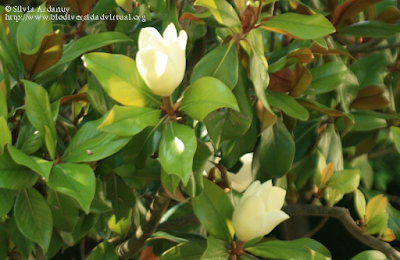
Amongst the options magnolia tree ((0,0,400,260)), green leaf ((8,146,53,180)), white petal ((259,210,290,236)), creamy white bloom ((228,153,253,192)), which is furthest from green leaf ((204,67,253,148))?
creamy white bloom ((228,153,253,192))

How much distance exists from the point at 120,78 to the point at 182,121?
0.36ft

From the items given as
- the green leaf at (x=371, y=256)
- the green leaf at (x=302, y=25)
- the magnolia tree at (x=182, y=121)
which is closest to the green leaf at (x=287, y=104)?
the magnolia tree at (x=182, y=121)

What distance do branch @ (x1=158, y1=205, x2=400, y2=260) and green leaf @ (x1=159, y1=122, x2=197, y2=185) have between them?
1.19 ft

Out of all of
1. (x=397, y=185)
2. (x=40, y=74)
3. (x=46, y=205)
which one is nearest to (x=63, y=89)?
(x=40, y=74)

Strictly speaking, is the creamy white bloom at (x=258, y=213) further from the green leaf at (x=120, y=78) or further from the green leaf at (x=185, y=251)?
the green leaf at (x=120, y=78)

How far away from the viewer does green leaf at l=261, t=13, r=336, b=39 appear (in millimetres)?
753

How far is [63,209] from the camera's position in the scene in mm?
818

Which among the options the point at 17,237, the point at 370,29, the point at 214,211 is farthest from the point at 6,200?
the point at 370,29

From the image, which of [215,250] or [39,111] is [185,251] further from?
[39,111]

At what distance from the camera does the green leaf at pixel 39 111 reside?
2.40 ft

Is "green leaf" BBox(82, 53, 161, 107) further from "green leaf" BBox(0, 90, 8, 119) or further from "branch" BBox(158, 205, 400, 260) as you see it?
"branch" BBox(158, 205, 400, 260)

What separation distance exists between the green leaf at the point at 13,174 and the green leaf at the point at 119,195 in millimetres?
257

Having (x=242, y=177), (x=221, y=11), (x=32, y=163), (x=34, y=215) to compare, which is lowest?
(x=242, y=177)

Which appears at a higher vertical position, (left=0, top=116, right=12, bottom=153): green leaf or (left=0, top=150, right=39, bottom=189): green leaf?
(left=0, top=116, right=12, bottom=153): green leaf
